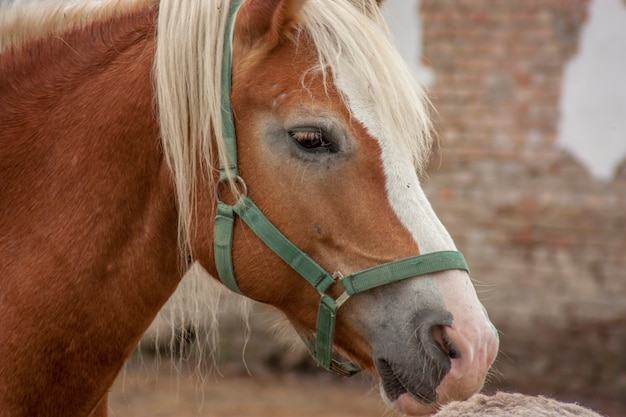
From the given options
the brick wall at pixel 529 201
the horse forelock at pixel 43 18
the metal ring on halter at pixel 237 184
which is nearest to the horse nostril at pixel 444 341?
the metal ring on halter at pixel 237 184

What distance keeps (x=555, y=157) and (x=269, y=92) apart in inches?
150

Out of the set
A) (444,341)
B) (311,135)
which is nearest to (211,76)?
(311,135)

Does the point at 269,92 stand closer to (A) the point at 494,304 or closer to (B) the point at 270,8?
(B) the point at 270,8

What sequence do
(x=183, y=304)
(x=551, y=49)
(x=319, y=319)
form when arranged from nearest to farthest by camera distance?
1. (x=319, y=319)
2. (x=183, y=304)
3. (x=551, y=49)

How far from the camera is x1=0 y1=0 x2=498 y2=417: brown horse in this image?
68.9 inches

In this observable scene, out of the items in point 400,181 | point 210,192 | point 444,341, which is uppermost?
point 400,181

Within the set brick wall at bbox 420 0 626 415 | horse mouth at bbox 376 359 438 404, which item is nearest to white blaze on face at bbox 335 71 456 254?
horse mouth at bbox 376 359 438 404

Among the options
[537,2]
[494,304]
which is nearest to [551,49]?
[537,2]

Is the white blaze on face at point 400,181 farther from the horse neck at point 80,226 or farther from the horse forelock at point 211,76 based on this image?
the horse neck at point 80,226

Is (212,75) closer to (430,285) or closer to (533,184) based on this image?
(430,285)

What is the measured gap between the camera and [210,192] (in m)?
1.86

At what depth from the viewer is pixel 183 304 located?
221 cm

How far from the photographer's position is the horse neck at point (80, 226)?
1.80m

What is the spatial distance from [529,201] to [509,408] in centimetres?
361
